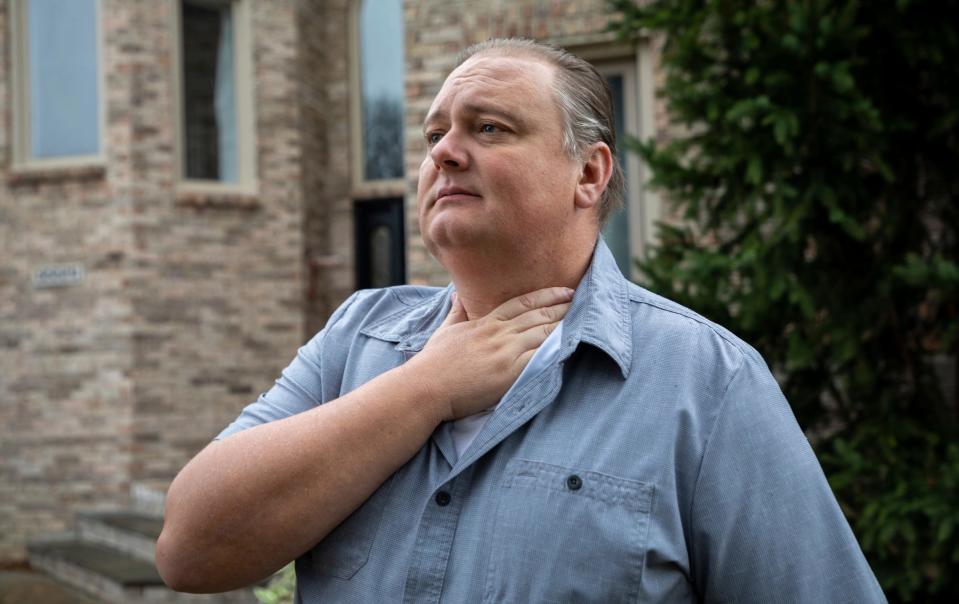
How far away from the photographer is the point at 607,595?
1.32 metres

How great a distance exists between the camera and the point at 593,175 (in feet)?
5.65

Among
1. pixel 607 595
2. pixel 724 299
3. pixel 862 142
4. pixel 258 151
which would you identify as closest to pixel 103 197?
pixel 258 151

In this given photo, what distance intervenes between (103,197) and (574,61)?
820 centimetres

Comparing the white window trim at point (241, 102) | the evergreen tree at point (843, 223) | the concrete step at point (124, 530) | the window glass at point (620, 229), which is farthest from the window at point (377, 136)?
the evergreen tree at point (843, 223)

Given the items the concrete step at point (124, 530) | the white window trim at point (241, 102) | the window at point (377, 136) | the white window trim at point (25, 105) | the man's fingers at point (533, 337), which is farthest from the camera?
the window at point (377, 136)

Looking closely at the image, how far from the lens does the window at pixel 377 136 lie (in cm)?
1027

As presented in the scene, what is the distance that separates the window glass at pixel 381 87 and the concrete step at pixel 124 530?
4498mm

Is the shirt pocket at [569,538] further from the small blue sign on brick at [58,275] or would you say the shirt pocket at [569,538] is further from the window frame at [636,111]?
the small blue sign on brick at [58,275]

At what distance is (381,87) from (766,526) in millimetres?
9558

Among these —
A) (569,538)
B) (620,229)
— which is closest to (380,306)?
(569,538)

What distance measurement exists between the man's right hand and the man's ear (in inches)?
7.4

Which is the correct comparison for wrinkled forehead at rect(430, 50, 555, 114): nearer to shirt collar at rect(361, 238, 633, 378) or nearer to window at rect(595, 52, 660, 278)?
shirt collar at rect(361, 238, 633, 378)

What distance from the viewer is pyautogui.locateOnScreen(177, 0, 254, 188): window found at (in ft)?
31.0

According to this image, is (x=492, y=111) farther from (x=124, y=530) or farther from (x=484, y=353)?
(x=124, y=530)
